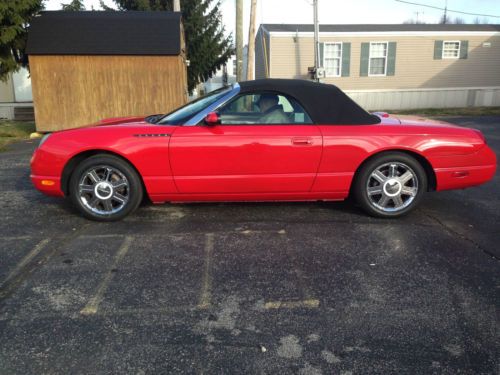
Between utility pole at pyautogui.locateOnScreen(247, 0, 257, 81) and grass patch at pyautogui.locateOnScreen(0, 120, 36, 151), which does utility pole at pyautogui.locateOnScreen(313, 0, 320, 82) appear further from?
grass patch at pyautogui.locateOnScreen(0, 120, 36, 151)

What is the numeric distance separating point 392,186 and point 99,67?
10682 millimetres

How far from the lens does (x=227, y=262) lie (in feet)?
10.9

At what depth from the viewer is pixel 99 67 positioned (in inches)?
488

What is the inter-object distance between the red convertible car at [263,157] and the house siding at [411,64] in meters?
16.7

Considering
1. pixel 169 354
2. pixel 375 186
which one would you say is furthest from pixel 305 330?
pixel 375 186

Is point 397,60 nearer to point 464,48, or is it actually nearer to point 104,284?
point 464,48

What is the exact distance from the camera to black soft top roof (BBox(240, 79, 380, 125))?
13.9ft

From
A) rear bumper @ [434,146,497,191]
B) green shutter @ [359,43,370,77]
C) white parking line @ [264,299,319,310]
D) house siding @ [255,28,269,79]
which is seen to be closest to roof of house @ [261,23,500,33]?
house siding @ [255,28,269,79]

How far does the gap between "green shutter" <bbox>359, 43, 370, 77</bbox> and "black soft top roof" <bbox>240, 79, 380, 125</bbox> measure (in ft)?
56.4

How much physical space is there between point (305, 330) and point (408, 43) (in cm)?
2092

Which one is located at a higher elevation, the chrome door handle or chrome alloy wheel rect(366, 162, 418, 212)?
the chrome door handle

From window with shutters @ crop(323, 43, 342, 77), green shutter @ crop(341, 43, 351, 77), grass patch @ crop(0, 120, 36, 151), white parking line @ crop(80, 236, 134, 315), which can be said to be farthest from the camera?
window with shutters @ crop(323, 43, 342, 77)

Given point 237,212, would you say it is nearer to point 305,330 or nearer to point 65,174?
point 65,174

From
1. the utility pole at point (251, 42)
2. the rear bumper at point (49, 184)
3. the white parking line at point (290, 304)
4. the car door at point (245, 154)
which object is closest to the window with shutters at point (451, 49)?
the utility pole at point (251, 42)
